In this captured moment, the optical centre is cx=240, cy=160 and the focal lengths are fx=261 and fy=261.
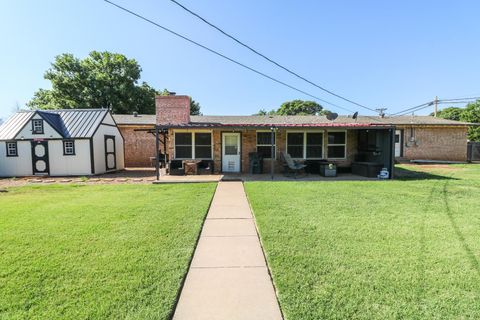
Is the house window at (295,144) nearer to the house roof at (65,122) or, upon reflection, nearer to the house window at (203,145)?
the house window at (203,145)

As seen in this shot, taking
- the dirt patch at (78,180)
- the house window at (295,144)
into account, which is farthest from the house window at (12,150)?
the house window at (295,144)

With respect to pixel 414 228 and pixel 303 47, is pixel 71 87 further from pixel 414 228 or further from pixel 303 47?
pixel 414 228

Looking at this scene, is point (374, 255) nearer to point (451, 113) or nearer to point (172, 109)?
point (172, 109)

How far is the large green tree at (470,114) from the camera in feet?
90.7

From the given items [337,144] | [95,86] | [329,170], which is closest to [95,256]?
[329,170]

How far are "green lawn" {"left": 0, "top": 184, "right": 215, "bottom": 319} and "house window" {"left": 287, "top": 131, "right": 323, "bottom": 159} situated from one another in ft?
24.3

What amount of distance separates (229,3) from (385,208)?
7944 millimetres

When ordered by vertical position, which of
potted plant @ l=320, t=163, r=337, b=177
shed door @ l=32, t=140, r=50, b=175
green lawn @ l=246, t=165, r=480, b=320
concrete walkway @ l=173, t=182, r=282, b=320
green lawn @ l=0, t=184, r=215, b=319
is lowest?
concrete walkway @ l=173, t=182, r=282, b=320

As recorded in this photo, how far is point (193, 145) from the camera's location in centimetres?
1335

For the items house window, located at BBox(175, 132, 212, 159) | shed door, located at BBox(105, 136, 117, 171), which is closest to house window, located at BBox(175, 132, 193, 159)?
house window, located at BBox(175, 132, 212, 159)

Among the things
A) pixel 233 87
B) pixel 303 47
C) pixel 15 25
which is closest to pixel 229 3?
pixel 15 25

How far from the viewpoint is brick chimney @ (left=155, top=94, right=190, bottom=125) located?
1492 cm

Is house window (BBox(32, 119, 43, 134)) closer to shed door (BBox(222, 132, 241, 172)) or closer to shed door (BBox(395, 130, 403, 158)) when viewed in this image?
shed door (BBox(222, 132, 241, 172))

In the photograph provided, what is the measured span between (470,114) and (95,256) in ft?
138
